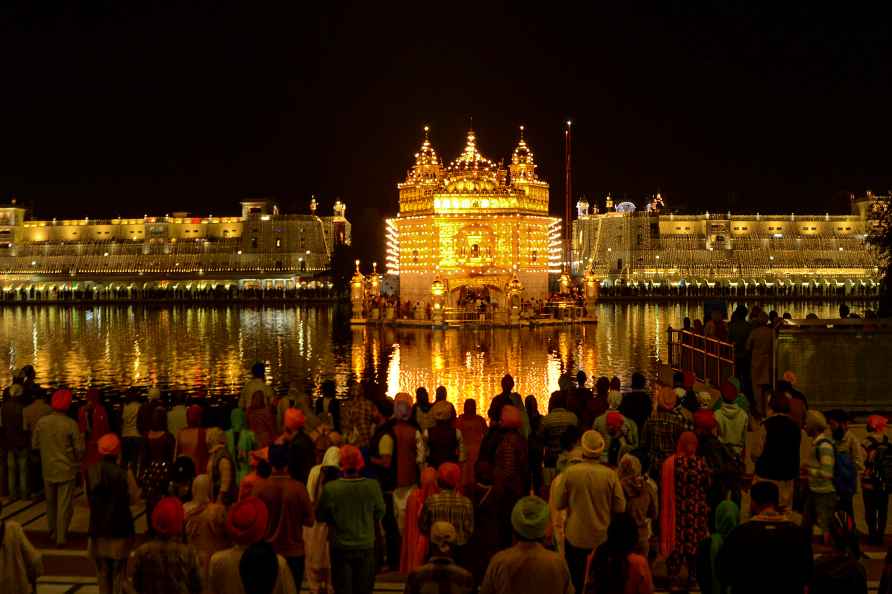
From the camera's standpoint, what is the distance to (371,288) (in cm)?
5328

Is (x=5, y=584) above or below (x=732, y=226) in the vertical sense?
below

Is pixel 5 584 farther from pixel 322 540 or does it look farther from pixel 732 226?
pixel 732 226

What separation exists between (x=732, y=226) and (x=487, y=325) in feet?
224

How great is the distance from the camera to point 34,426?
34.5 feet

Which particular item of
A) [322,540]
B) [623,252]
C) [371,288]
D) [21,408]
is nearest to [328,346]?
[371,288]

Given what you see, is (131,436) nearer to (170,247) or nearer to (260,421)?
(260,421)

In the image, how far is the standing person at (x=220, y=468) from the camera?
758 centimetres

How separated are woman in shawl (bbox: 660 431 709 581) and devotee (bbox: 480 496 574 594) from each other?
250 centimetres

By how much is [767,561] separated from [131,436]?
8.04m

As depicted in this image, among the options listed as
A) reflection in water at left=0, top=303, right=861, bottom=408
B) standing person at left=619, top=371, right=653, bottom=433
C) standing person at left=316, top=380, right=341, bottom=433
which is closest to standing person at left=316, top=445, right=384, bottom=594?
standing person at left=316, top=380, right=341, bottom=433

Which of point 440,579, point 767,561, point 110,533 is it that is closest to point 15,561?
point 110,533

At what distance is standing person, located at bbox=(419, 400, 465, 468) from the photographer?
8.56 m

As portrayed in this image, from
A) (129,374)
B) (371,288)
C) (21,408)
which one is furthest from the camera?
(371,288)

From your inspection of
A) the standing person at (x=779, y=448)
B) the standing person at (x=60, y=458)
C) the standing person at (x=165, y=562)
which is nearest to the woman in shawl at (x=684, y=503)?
the standing person at (x=779, y=448)
